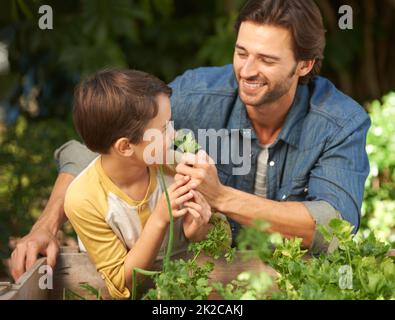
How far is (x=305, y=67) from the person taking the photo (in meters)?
2.63

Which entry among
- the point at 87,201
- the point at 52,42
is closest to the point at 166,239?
the point at 87,201

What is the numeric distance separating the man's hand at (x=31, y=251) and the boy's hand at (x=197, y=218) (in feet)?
1.17

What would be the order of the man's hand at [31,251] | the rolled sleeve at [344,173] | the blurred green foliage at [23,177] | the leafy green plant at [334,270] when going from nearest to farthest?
the leafy green plant at [334,270] → the man's hand at [31,251] → the rolled sleeve at [344,173] → the blurred green foliage at [23,177]

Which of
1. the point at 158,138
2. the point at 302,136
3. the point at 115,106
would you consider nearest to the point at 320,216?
the point at 302,136

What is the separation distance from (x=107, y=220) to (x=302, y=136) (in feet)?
2.48

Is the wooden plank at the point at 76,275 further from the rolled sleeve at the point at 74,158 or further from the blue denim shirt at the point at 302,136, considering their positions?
the blue denim shirt at the point at 302,136

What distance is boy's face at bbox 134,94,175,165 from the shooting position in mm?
2059

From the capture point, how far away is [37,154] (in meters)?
3.87

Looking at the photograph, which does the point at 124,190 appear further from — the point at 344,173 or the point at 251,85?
the point at 344,173

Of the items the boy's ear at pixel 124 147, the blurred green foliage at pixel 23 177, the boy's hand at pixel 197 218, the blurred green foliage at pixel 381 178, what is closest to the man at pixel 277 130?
the boy's hand at pixel 197 218

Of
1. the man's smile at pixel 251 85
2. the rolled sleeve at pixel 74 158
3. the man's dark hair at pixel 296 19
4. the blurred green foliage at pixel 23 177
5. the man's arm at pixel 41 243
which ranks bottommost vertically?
the blurred green foliage at pixel 23 177

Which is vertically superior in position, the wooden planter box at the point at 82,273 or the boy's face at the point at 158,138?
the boy's face at the point at 158,138

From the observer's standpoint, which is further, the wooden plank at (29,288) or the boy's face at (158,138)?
the boy's face at (158,138)

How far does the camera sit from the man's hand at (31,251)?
7.22 ft
